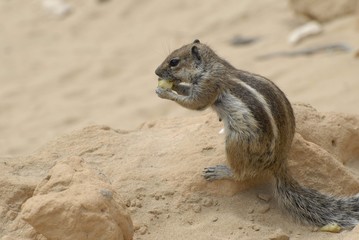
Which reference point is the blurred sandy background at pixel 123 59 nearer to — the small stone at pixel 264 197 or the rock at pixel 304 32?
the rock at pixel 304 32

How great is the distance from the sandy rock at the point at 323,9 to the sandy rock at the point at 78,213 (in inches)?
279

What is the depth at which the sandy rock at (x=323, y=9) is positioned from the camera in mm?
9938

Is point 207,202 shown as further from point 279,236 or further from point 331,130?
point 331,130

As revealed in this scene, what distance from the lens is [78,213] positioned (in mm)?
3209

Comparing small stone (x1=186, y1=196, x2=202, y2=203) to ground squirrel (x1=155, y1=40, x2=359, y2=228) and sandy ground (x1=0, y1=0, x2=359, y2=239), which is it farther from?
sandy ground (x1=0, y1=0, x2=359, y2=239)

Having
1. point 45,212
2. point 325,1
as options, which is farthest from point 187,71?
point 325,1

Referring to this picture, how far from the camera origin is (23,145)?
870cm

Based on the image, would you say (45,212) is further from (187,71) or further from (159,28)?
(159,28)

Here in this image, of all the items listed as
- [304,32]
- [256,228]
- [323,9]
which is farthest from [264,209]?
[323,9]

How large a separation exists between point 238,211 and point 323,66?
4944 mm

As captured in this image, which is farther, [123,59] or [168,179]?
[123,59]

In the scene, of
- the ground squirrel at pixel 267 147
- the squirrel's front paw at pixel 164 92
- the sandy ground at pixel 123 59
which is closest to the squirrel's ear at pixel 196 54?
the squirrel's front paw at pixel 164 92

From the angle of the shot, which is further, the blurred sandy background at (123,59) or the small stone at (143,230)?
the blurred sandy background at (123,59)

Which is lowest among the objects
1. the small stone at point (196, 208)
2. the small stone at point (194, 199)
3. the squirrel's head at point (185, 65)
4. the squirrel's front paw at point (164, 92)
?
the small stone at point (196, 208)
